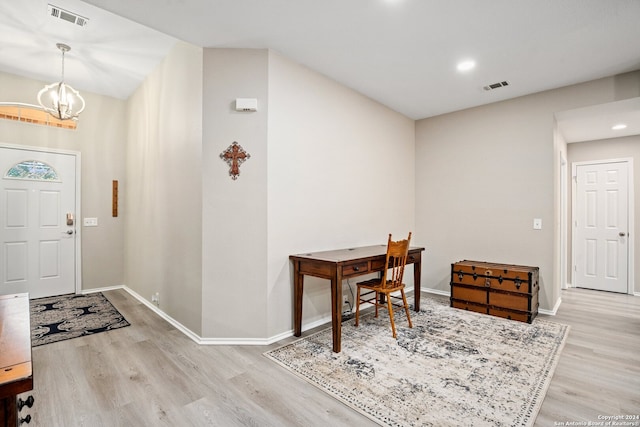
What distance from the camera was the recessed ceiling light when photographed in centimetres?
310

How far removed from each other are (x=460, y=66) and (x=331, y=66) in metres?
1.32

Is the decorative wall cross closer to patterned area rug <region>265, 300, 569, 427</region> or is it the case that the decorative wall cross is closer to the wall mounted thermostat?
the wall mounted thermostat

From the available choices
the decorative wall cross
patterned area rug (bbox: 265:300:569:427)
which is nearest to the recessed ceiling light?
the decorative wall cross

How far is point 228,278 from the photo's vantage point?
9.36 feet

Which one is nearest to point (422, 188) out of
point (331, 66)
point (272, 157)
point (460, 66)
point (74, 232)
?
point (460, 66)

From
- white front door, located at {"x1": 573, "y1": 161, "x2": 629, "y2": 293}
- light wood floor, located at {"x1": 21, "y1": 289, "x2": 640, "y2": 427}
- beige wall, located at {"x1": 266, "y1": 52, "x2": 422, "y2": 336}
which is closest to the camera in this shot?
light wood floor, located at {"x1": 21, "y1": 289, "x2": 640, "y2": 427}

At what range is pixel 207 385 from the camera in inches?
85.4

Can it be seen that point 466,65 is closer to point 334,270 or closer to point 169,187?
point 334,270

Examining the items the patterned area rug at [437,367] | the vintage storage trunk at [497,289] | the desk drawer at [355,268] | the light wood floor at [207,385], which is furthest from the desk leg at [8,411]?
the vintage storage trunk at [497,289]

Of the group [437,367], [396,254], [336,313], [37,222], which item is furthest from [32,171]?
[437,367]

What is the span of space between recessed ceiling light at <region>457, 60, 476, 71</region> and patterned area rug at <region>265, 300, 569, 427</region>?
A: 270 centimetres

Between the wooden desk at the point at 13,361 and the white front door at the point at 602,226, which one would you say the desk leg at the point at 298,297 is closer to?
the wooden desk at the point at 13,361

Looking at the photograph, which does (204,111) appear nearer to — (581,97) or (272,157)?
(272,157)

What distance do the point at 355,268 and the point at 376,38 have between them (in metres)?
2.03
